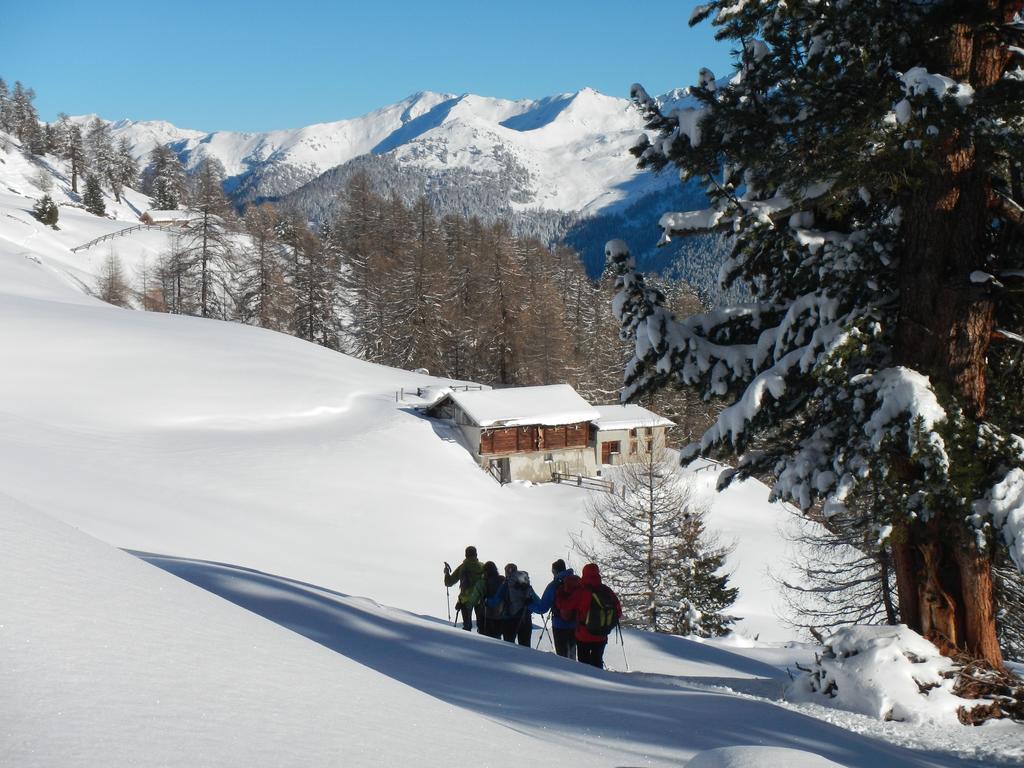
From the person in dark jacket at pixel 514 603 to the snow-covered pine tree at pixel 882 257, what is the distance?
12.2ft

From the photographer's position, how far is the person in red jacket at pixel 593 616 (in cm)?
912

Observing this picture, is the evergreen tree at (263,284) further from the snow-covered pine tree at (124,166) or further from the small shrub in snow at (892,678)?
the snow-covered pine tree at (124,166)

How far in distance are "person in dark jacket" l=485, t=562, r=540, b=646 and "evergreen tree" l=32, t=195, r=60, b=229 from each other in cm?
7452

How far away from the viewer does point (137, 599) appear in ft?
11.6

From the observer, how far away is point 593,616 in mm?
9125

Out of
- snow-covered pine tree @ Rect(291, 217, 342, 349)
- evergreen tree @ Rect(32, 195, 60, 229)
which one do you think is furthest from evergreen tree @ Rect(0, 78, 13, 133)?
snow-covered pine tree @ Rect(291, 217, 342, 349)

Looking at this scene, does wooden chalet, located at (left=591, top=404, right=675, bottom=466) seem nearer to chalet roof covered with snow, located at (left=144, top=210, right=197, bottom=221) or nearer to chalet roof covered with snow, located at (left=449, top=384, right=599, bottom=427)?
chalet roof covered with snow, located at (left=449, top=384, right=599, bottom=427)

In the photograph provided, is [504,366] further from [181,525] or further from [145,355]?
[181,525]

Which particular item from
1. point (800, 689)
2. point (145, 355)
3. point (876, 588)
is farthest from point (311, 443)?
point (800, 689)

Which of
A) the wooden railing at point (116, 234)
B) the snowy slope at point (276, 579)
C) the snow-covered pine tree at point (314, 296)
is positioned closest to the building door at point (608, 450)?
the snowy slope at point (276, 579)

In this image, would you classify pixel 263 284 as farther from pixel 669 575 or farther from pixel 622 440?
pixel 669 575

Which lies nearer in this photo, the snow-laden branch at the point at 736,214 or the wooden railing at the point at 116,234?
the snow-laden branch at the point at 736,214

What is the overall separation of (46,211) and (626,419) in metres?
57.1

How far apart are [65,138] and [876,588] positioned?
354 feet
